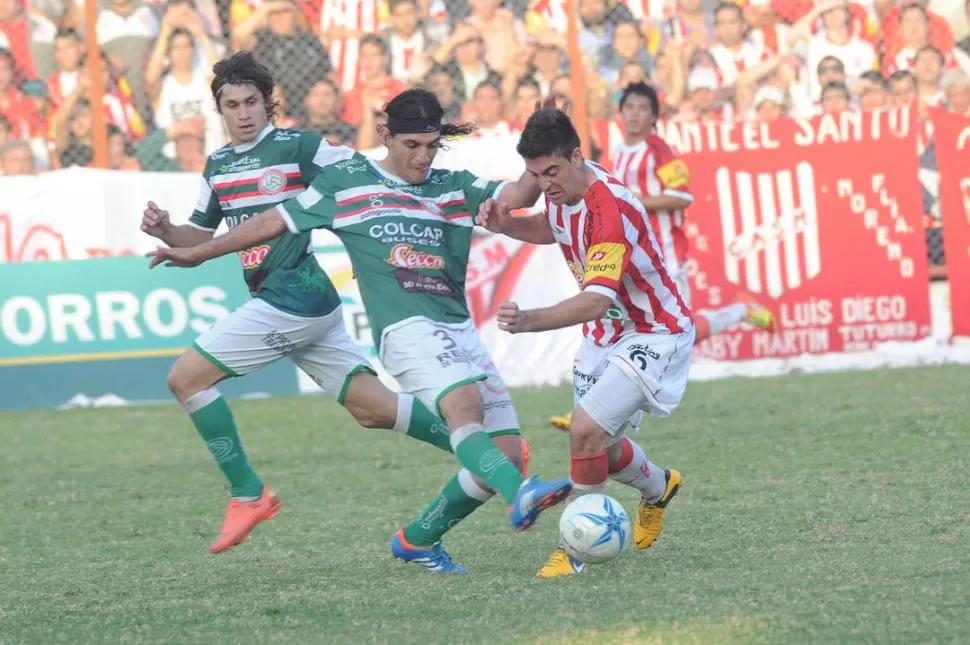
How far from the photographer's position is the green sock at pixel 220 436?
6.40 meters

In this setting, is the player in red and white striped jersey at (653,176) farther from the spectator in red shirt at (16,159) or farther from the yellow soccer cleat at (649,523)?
the spectator in red shirt at (16,159)

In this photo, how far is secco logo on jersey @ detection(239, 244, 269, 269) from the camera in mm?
6559

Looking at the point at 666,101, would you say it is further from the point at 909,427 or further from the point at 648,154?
the point at 909,427

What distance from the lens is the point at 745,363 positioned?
12336 mm

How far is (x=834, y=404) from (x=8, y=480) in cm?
525

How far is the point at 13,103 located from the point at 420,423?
8432 mm

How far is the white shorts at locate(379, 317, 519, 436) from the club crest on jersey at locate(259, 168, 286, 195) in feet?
3.78

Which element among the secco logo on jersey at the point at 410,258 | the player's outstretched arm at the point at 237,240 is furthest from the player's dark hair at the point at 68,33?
the secco logo on jersey at the point at 410,258

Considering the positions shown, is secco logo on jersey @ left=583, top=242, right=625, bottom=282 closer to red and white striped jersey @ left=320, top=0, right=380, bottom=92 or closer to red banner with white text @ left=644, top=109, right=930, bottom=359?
red banner with white text @ left=644, top=109, right=930, bottom=359

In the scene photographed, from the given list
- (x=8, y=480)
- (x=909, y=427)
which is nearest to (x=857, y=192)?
(x=909, y=427)

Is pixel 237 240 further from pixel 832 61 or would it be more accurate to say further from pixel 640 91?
pixel 832 61

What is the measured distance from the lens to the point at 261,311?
648 centimetres

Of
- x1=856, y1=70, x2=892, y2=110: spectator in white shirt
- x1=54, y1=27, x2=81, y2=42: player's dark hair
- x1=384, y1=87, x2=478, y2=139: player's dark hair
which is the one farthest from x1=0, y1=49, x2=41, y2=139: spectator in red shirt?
x1=384, y1=87, x2=478, y2=139: player's dark hair

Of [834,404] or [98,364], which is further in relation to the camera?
[98,364]
